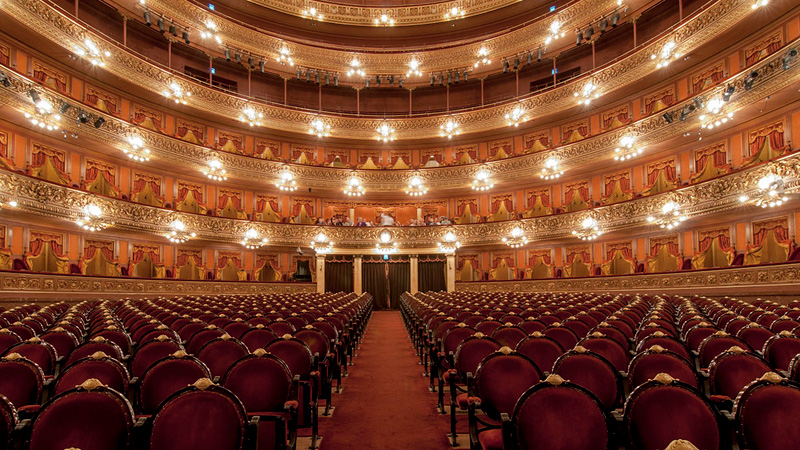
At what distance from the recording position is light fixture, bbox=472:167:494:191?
23.2 metres

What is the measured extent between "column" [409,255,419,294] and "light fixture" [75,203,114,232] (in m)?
13.6

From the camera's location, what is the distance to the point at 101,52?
59.2ft

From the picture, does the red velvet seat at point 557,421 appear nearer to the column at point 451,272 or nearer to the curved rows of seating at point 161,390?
the curved rows of seating at point 161,390

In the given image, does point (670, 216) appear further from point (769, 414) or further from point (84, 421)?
point (84, 421)

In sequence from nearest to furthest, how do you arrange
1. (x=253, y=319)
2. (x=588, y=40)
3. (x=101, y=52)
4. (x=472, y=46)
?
(x=253, y=319)
(x=101, y=52)
(x=588, y=40)
(x=472, y=46)

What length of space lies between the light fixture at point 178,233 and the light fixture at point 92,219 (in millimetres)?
2609

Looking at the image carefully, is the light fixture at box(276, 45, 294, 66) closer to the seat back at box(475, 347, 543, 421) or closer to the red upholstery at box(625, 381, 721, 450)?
the seat back at box(475, 347, 543, 421)

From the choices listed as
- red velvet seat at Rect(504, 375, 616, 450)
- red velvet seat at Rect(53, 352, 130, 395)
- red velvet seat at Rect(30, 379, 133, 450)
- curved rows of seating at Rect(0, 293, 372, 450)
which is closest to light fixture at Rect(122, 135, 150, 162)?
curved rows of seating at Rect(0, 293, 372, 450)

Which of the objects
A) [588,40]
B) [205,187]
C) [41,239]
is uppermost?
[588,40]

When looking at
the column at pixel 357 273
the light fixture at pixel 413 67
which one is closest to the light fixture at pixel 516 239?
the column at pixel 357 273

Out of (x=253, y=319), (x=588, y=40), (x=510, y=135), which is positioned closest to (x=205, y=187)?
(x=510, y=135)

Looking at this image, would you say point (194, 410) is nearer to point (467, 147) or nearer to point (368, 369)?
point (368, 369)

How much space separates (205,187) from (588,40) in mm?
19222

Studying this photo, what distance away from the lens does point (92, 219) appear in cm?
1627
